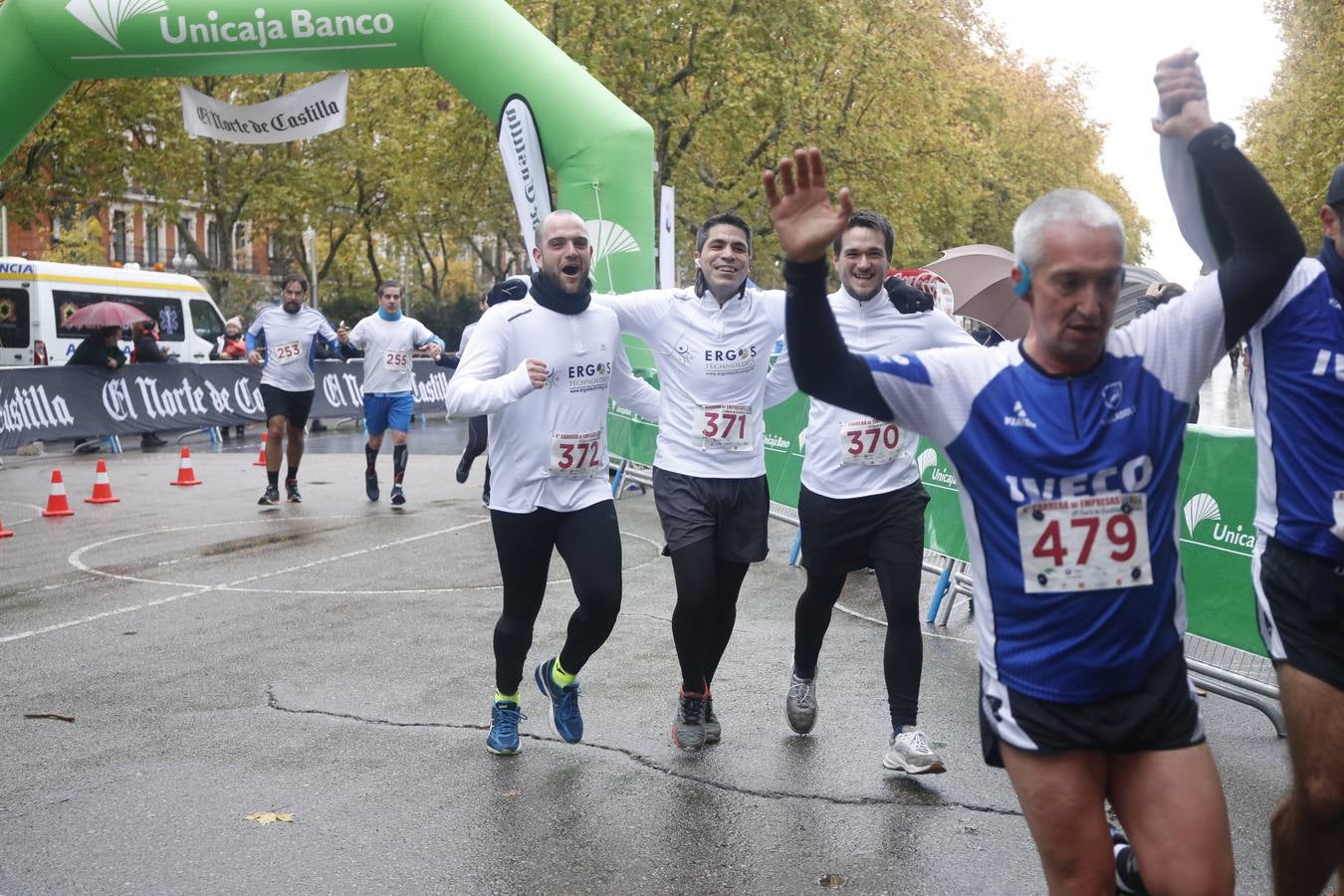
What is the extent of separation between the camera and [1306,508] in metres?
3.35

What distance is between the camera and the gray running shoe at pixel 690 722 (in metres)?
5.74

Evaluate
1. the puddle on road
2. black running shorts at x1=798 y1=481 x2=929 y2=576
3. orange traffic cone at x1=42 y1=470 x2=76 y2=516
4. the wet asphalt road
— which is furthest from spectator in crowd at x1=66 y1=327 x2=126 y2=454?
black running shorts at x1=798 y1=481 x2=929 y2=576

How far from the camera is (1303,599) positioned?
3.34 meters

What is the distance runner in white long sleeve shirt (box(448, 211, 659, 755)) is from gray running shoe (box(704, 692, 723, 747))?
50 cm

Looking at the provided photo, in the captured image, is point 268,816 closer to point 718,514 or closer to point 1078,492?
point 718,514

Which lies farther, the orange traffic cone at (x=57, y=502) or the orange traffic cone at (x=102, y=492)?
the orange traffic cone at (x=102, y=492)

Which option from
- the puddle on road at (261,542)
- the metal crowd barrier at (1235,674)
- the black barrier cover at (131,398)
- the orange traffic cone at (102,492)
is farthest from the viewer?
the black barrier cover at (131,398)

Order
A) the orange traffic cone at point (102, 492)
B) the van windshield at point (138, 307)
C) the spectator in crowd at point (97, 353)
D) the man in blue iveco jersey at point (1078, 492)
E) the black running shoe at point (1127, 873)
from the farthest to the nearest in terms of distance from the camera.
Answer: the van windshield at point (138, 307) → the spectator in crowd at point (97, 353) → the orange traffic cone at point (102, 492) → the black running shoe at point (1127, 873) → the man in blue iveco jersey at point (1078, 492)

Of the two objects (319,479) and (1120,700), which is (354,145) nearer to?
(319,479)

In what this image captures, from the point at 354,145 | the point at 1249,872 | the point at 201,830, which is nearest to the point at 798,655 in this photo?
the point at 1249,872

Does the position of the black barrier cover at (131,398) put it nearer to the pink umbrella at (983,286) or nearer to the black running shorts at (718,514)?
the pink umbrella at (983,286)

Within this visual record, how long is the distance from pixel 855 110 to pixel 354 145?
48.5 feet

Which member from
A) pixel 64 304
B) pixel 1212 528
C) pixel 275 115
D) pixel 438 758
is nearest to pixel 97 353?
pixel 64 304

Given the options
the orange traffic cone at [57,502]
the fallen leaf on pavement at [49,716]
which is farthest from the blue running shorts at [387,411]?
the fallen leaf on pavement at [49,716]
